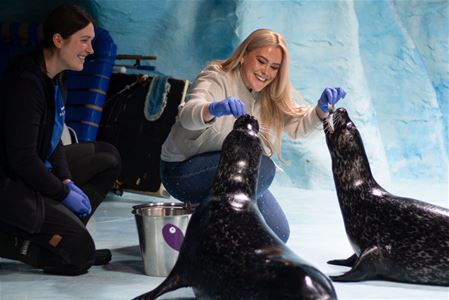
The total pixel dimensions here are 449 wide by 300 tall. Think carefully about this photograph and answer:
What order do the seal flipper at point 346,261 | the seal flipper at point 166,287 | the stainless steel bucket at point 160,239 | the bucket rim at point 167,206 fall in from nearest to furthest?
the seal flipper at point 166,287 < the stainless steel bucket at point 160,239 < the bucket rim at point 167,206 < the seal flipper at point 346,261

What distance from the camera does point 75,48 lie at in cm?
279

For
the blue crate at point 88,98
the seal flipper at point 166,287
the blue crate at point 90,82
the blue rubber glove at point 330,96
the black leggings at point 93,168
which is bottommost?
the seal flipper at point 166,287

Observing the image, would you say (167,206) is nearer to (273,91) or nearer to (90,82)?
(273,91)

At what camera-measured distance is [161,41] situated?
295 inches

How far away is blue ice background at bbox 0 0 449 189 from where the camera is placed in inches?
283

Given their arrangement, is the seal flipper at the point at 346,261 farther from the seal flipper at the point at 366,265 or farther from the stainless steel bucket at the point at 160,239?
the stainless steel bucket at the point at 160,239

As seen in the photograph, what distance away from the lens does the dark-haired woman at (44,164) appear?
8.48ft

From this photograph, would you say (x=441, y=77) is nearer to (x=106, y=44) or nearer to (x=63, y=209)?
(x=106, y=44)

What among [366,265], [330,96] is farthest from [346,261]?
[330,96]

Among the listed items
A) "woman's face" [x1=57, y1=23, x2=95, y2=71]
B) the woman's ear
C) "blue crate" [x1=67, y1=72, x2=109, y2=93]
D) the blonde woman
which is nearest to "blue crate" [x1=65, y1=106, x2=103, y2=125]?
"blue crate" [x1=67, y1=72, x2=109, y2=93]

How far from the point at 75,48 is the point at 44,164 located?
0.48m

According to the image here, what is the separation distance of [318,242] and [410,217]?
100cm

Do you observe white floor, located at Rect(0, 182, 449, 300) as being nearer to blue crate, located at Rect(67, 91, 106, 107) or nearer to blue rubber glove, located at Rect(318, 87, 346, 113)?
blue rubber glove, located at Rect(318, 87, 346, 113)

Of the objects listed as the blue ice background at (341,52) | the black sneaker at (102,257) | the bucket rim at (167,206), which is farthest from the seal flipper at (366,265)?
the blue ice background at (341,52)
